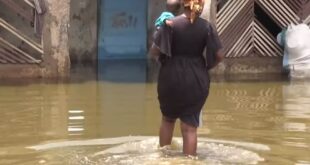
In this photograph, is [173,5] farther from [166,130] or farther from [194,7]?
[166,130]

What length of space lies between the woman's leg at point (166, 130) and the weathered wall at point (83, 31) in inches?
370

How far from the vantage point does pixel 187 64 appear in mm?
6059

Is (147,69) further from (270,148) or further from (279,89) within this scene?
(270,148)

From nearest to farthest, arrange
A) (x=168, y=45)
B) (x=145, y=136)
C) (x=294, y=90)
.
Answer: (x=168, y=45) → (x=145, y=136) → (x=294, y=90)

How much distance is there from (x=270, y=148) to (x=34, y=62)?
6102 mm

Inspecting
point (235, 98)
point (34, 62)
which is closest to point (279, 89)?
point (235, 98)

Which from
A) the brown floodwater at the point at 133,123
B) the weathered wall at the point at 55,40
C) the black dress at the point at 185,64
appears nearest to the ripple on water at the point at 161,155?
the brown floodwater at the point at 133,123

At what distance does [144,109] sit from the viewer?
9.13 meters

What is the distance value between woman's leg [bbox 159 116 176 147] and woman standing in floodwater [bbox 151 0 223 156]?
194 millimetres

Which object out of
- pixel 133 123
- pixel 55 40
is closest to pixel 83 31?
pixel 55 40

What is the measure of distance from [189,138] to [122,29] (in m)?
10.7

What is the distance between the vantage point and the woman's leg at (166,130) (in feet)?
20.7

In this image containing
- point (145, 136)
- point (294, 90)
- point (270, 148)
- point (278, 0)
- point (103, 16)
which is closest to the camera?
point (270, 148)

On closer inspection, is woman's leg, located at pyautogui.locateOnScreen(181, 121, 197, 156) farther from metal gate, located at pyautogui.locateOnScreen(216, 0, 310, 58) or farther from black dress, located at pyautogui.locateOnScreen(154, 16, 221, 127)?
metal gate, located at pyautogui.locateOnScreen(216, 0, 310, 58)
